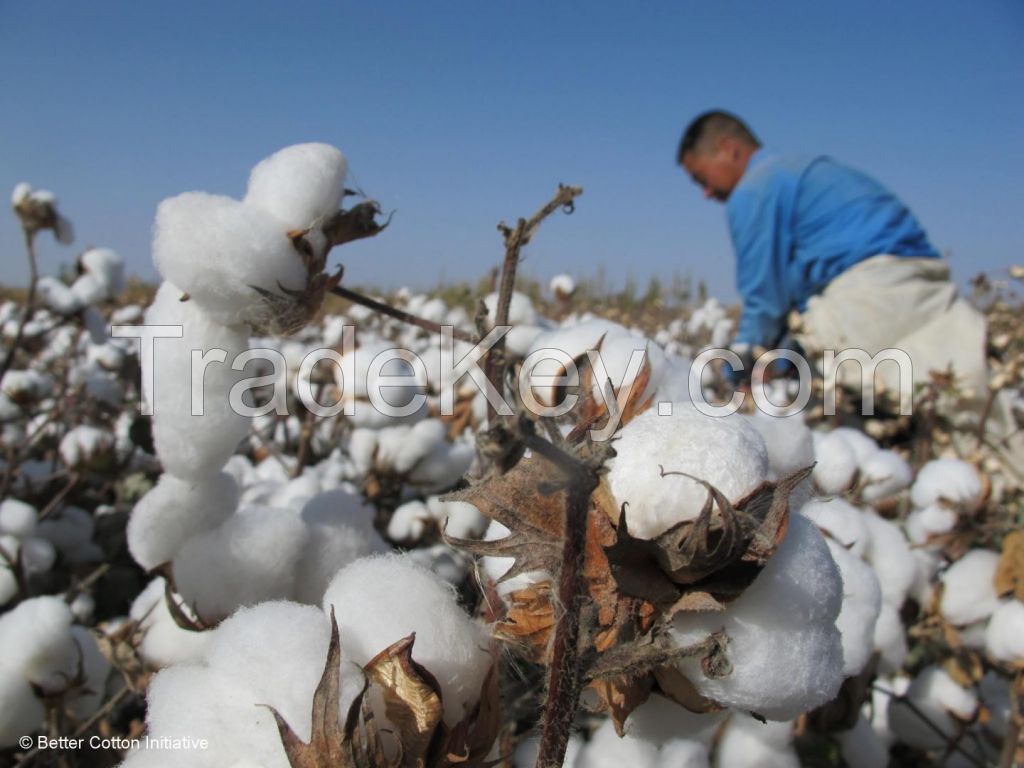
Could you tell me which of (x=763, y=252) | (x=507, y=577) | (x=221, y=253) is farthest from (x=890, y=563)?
(x=763, y=252)

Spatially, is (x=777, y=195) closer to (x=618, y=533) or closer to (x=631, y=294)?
(x=618, y=533)

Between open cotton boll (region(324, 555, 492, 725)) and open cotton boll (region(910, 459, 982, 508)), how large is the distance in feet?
4.09

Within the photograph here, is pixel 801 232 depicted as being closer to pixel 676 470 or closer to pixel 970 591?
pixel 970 591

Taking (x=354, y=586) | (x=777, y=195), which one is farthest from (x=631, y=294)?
(x=354, y=586)

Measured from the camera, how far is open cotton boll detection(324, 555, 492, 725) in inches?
22.5

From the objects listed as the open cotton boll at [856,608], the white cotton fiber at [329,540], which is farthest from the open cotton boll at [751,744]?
the white cotton fiber at [329,540]

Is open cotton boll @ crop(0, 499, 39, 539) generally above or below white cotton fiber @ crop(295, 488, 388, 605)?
below

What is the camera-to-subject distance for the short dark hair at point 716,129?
607cm

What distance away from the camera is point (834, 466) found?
1.34 meters

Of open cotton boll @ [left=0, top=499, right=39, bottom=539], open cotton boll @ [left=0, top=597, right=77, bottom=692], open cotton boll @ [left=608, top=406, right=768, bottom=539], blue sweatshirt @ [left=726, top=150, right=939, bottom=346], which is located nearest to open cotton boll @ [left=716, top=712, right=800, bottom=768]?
open cotton boll @ [left=608, top=406, right=768, bottom=539]

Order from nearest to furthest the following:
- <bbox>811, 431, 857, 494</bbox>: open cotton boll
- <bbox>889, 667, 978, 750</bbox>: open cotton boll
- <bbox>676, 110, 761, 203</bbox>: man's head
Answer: <bbox>811, 431, 857, 494</bbox>: open cotton boll < <bbox>889, 667, 978, 750</bbox>: open cotton boll < <bbox>676, 110, 761, 203</bbox>: man's head

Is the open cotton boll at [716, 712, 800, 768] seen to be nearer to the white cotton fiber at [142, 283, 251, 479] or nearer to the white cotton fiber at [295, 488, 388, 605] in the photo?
the white cotton fiber at [295, 488, 388, 605]

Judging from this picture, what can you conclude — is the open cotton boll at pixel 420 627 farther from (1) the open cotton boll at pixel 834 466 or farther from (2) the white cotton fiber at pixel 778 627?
(1) the open cotton boll at pixel 834 466

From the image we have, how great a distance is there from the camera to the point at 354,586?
0.61 metres
